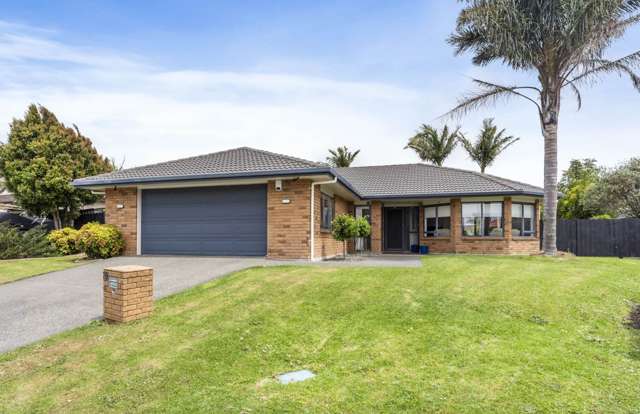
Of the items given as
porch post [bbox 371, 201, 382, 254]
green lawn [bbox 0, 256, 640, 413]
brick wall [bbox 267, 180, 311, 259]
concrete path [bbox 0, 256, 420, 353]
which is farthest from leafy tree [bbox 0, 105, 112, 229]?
green lawn [bbox 0, 256, 640, 413]

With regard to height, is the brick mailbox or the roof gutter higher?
the roof gutter

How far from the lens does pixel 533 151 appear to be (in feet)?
108

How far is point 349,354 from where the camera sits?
192 inches

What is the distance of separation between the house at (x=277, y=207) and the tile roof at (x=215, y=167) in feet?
0.13

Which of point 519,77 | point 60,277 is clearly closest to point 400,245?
point 519,77

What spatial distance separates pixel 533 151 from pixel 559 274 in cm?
2668

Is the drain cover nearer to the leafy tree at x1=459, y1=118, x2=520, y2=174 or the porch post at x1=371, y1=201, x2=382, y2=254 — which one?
the porch post at x1=371, y1=201, x2=382, y2=254

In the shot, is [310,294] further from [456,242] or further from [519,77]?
[519,77]

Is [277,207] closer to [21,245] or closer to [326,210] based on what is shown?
[326,210]

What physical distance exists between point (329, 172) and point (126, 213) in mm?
7474

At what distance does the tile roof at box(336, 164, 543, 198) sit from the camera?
16688mm

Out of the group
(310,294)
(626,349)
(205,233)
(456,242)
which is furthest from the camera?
(456,242)

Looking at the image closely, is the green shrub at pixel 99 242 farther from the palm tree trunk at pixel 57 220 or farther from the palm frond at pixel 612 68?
the palm frond at pixel 612 68

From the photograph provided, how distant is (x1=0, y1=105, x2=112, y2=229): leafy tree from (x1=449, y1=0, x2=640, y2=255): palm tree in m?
17.7
